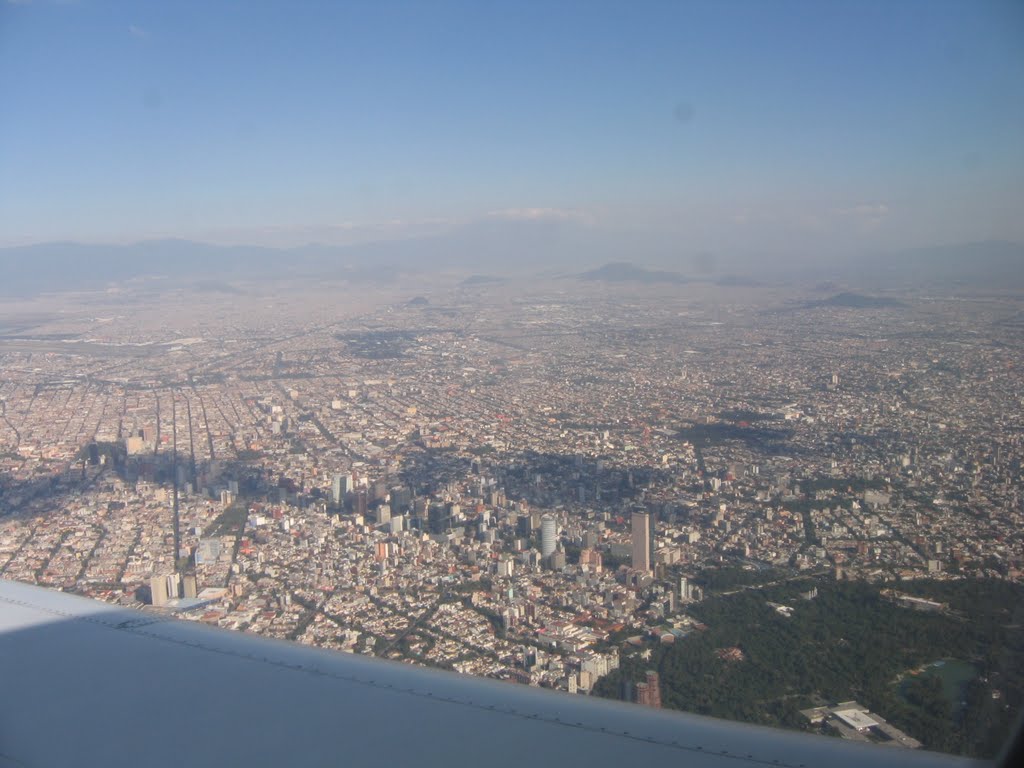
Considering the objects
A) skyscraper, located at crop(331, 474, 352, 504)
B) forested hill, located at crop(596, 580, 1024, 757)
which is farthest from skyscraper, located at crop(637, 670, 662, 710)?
skyscraper, located at crop(331, 474, 352, 504)

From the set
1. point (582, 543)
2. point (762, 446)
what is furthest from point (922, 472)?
point (582, 543)

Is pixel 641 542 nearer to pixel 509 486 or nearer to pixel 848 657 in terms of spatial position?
pixel 848 657

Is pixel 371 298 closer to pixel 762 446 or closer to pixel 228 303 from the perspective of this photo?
pixel 228 303

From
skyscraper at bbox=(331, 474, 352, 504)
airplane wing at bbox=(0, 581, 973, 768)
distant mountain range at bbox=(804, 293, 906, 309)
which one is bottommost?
skyscraper at bbox=(331, 474, 352, 504)

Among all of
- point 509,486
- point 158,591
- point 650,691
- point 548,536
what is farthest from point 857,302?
point 158,591

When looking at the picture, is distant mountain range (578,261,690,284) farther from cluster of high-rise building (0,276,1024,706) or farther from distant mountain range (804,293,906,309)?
cluster of high-rise building (0,276,1024,706)
